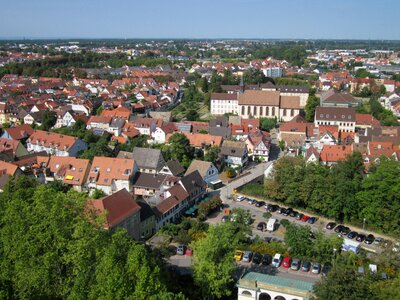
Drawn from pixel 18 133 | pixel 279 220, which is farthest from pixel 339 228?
pixel 18 133

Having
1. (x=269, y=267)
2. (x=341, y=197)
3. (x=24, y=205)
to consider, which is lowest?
(x=269, y=267)

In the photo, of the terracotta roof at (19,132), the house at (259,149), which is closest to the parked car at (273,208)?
the house at (259,149)

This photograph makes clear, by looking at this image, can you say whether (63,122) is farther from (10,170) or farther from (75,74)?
(75,74)

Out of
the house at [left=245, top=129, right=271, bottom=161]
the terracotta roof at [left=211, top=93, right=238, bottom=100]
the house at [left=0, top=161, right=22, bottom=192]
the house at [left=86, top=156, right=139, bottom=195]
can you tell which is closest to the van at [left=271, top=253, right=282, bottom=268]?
the house at [left=86, top=156, right=139, bottom=195]

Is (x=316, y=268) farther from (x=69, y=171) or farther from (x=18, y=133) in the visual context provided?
(x=18, y=133)

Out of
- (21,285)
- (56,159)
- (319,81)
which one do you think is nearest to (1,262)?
(21,285)
